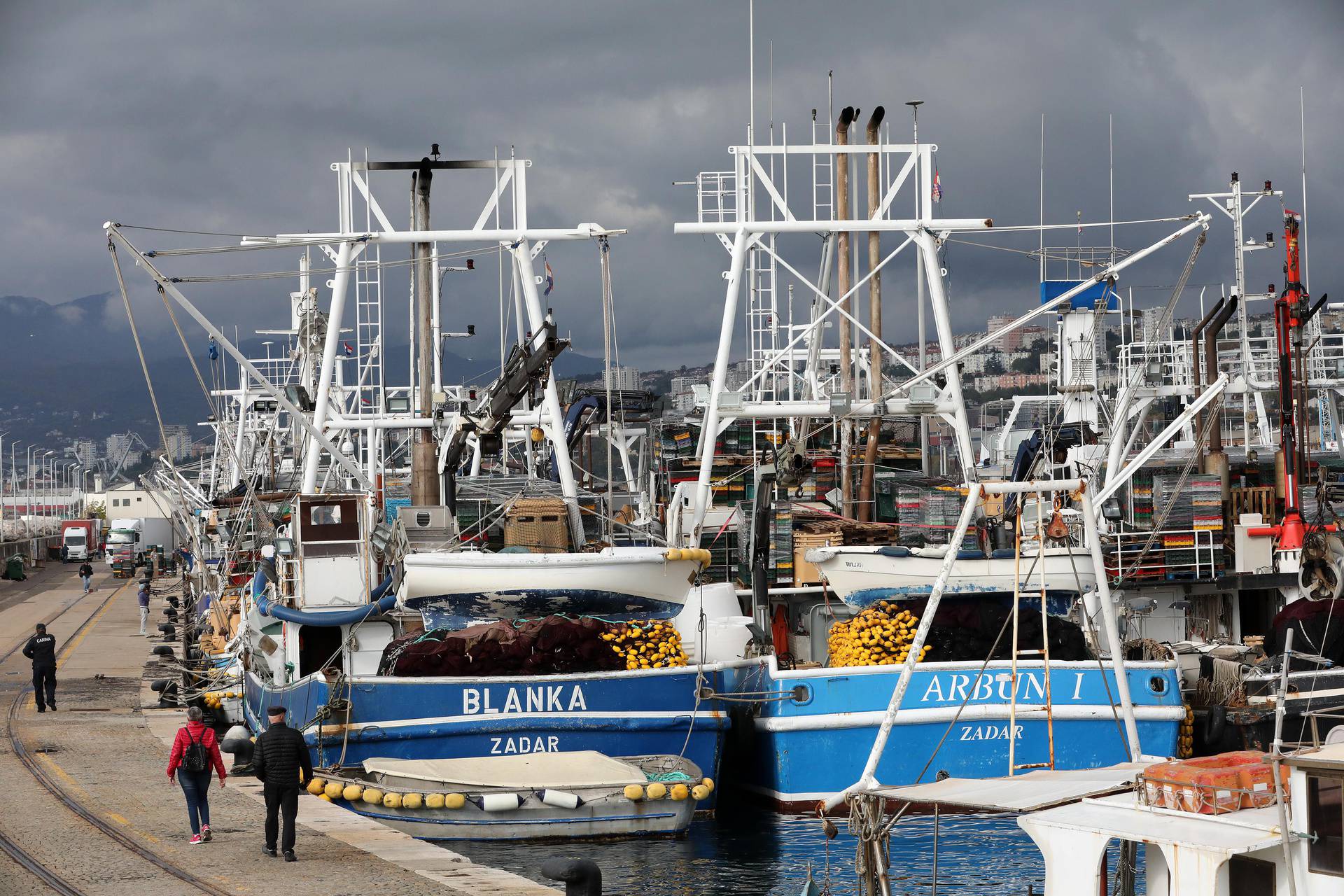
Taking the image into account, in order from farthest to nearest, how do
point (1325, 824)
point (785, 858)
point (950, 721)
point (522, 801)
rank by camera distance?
point (950, 721), point (785, 858), point (522, 801), point (1325, 824)

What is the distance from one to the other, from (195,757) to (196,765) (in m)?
0.09

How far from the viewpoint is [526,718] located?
58.0 ft

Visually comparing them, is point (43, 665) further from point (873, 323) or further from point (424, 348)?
point (873, 323)

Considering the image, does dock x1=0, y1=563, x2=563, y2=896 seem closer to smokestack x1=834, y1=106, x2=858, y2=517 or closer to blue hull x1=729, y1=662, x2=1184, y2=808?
blue hull x1=729, y1=662, x2=1184, y2=808

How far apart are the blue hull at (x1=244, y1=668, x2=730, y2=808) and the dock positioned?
1.54 m

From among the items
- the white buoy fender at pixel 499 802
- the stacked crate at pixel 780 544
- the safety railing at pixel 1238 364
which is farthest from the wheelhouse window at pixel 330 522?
the safety railing at pixel 1238 364

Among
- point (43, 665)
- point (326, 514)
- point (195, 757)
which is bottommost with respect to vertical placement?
point (43, 665)

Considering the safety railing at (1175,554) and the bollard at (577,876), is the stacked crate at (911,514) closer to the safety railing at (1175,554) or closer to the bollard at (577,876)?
the safety railing at (1175,554)

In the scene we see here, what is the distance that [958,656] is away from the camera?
61.5ft

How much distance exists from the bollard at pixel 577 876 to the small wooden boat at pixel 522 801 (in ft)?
16.8

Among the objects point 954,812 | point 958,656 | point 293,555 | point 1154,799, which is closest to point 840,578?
point 958,656

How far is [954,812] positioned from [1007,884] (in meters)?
3.74

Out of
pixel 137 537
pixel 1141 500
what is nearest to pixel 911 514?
pixel 1141 500

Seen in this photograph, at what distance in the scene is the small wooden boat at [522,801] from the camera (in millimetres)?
16328
